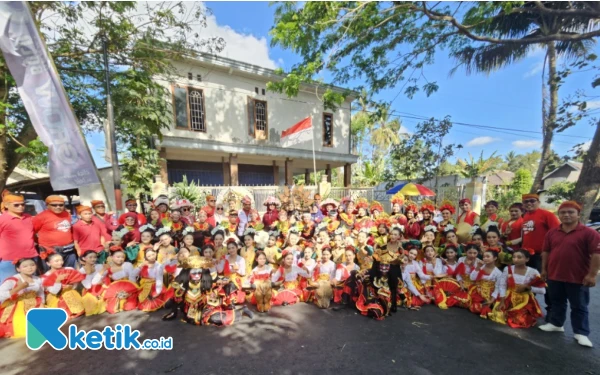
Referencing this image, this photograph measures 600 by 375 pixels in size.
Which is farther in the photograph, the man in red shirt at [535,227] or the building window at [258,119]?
the building window at [258,119]

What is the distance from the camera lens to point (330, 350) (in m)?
2.86

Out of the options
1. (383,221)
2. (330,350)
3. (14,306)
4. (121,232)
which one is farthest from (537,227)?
(14,306)

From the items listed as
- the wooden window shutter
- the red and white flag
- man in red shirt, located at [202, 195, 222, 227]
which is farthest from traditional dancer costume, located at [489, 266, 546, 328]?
the wooden window shutter

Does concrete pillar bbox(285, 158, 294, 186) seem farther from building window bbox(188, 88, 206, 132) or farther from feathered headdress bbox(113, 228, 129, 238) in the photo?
feathered headdress bbox(113, 228, 129, 238)

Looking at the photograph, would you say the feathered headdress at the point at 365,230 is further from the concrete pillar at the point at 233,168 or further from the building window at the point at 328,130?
the building window at the point at 328,130

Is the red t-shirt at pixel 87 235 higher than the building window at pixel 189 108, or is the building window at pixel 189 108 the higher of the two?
the building window at pixel 189 108

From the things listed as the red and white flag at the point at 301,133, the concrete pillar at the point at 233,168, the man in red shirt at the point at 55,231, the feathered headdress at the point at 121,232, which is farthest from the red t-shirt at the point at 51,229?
the red and white flag at the point at 301,133

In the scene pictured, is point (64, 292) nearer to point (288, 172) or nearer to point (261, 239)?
point (261, 239)

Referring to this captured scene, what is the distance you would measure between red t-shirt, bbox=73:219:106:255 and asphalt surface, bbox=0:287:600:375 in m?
1.17

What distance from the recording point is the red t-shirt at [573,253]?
2854 millimetres

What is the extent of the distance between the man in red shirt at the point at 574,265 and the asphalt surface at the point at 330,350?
28 centimetres

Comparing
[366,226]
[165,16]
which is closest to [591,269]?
[366,226]

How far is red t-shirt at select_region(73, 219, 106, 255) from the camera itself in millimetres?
4094

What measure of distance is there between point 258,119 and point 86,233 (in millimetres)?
9122
